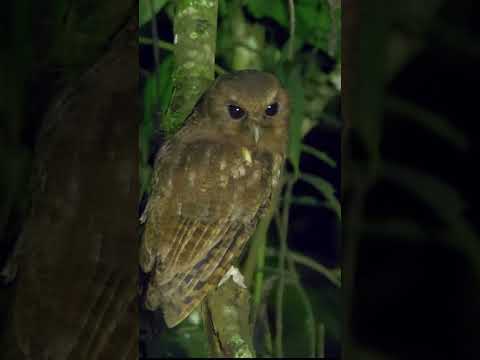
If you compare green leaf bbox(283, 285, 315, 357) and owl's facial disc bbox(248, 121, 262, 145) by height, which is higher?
owl's facial disc bbox(248, 121, 262, 145)

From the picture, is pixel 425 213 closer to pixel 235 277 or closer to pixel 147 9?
pixel 235 277

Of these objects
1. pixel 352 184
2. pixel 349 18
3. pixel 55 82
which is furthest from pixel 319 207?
pixel 55 82

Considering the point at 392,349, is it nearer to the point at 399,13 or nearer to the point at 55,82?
the point at 399,13

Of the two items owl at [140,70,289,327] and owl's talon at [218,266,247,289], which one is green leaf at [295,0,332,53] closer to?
owl at [140,70,289,327]

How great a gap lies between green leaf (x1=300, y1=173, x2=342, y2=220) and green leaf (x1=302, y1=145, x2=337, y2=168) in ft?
0.06

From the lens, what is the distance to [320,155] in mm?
663

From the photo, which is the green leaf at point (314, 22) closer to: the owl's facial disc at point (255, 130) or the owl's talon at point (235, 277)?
the owl's facial disc at point (255, 130)

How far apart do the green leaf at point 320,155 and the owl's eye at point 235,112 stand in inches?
2.9

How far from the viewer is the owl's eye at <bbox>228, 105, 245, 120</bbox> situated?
26.4 inches

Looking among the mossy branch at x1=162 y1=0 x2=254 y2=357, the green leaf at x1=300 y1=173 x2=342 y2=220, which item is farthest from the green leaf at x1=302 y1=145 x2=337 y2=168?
the mossy branch at x1=162 y1=0 x2=254 y2=357

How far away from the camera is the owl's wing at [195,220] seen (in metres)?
0.65

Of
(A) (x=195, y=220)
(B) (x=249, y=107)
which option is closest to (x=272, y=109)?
(B) (x=249, y=107)

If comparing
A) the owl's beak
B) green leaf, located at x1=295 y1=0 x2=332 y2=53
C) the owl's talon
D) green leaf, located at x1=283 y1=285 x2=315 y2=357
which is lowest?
green leaf, located at x1=283 y1=285 x2=315 y2=357

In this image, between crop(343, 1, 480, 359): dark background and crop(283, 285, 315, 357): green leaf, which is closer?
crop(343, 1, 480, 359): dark background
